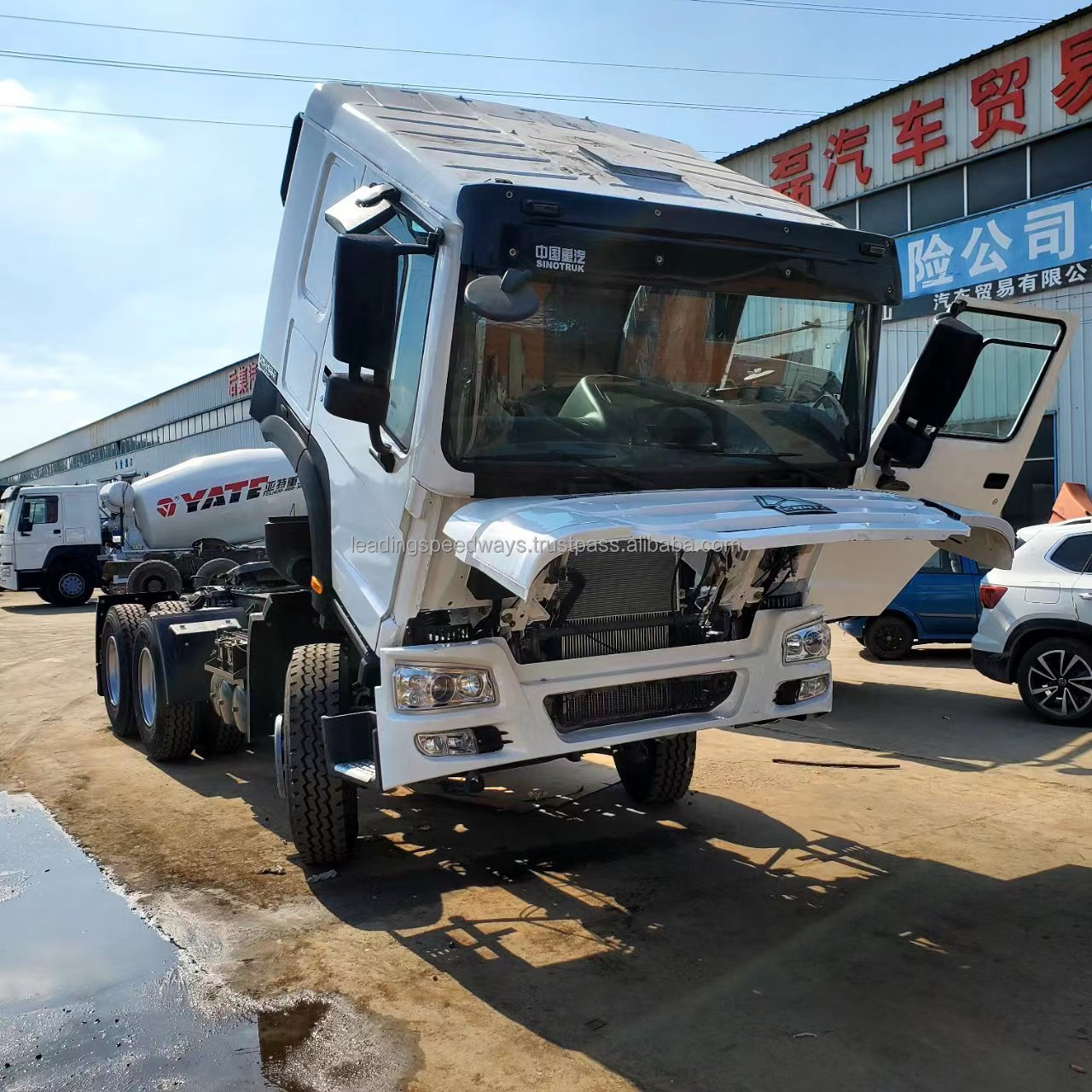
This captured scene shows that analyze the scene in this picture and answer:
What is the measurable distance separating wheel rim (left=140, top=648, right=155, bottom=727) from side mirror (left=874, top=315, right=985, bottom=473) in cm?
Result: 549

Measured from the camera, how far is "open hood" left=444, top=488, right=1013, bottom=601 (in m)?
3.63

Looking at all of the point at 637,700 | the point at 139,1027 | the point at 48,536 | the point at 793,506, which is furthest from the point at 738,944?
the point at 48,536

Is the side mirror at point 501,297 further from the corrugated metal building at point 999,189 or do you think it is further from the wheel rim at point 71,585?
the wheel rim at point 71,585

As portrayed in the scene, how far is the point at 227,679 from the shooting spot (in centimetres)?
689

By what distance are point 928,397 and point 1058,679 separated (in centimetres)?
446

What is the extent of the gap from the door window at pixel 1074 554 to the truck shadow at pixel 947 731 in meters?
1.31

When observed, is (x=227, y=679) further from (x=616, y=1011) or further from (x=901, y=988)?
(x=901, y=988)

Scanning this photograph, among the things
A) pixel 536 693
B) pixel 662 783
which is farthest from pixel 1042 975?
pixel 662 783

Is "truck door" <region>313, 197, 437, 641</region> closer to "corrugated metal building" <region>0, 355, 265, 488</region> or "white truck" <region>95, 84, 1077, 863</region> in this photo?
"white truck" <region>95, 84, 1077, 863</region>

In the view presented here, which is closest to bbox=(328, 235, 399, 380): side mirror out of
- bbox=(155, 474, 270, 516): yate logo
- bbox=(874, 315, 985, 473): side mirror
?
bbox=(874, 315, 985, 473): side mirror

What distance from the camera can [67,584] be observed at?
81.4 ft

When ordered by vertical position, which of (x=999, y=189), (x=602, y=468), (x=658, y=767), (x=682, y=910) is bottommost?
(x=682, y=910)

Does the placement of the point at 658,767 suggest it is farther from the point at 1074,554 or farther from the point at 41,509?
the point at 41,509

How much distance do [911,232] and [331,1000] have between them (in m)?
17.2
